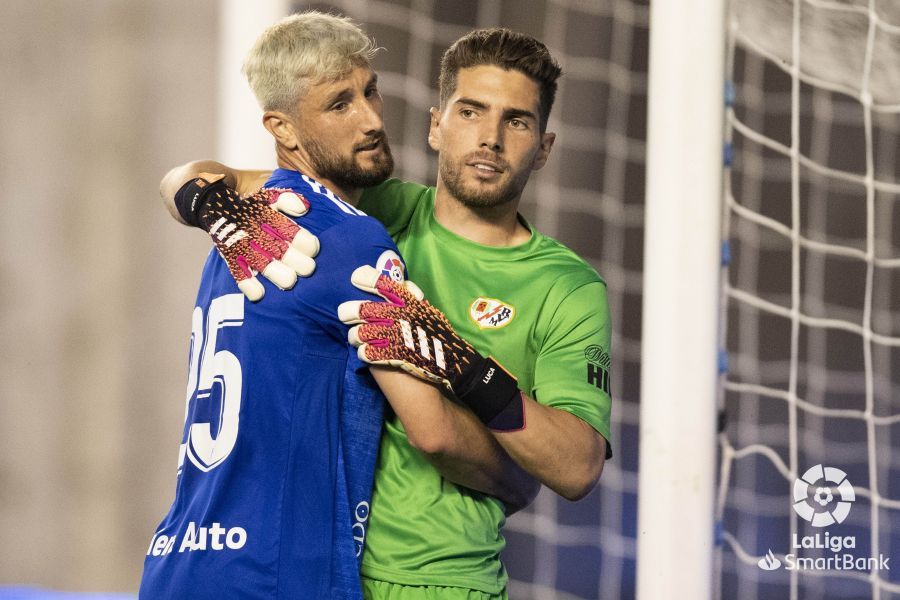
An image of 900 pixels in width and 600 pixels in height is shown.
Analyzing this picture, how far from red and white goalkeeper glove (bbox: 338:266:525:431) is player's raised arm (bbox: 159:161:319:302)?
96 mm

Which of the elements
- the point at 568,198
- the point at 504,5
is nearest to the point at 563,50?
the point at 504,5

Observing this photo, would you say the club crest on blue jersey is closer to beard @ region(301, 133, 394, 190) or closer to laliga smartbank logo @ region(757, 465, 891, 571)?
beard @ region(301, 133, 394, 190)

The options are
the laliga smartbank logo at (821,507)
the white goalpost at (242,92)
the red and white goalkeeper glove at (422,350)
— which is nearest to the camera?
the red and white goalkeeper glove at (422,350)

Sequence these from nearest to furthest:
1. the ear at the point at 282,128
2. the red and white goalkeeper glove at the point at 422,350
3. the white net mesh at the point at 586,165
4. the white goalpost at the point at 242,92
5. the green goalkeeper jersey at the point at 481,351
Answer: the red and white goalkeeper glove at the point at 422,350 → the green goalkeeper jersey at the point at 481,351 → the ear at the point at 282,128 → the white goalpost at the point at 242,92 → the white net mesh at the point at 586,165

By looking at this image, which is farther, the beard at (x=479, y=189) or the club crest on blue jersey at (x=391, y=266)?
the beard at (x=479, y=189)

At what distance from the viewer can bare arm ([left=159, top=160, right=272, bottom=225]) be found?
190cm

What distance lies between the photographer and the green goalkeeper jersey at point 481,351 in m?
1.71

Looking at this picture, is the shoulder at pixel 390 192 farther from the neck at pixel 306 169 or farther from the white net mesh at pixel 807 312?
the white net mesh at pixel 807 312

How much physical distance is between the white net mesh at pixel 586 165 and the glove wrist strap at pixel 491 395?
122 inches

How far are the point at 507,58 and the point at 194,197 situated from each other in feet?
2.06

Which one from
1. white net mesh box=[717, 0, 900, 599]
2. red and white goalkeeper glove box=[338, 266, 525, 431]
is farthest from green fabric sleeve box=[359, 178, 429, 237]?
white net mesh box=[717, 0, 900, 599]

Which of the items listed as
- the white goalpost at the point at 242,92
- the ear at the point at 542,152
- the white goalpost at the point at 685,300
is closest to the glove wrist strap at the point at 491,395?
the ear at the point at 542,152

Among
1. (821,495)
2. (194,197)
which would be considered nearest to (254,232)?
(194,197)

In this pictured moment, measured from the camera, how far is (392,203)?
2.02 metres
